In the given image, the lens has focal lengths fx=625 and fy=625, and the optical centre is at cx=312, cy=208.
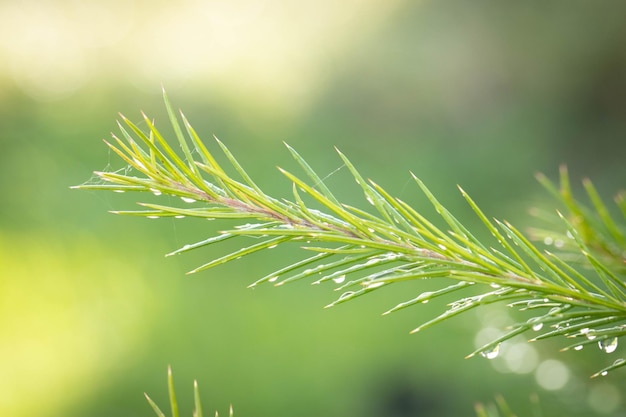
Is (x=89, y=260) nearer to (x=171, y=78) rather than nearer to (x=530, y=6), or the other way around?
(x=171, y=78)

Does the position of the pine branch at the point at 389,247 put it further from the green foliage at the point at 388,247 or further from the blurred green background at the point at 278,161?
the blurred green background at the point at 278,161

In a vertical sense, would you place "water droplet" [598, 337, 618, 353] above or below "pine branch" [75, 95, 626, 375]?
below

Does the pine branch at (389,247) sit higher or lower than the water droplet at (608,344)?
higher

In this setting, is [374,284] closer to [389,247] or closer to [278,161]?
[389,247]

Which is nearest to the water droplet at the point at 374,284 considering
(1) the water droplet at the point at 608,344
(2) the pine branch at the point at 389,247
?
(2) the pine branch at the point at 389,247

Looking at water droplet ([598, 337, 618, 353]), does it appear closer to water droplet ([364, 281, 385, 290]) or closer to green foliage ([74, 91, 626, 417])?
green foliage ([74, 91, 626, 417])

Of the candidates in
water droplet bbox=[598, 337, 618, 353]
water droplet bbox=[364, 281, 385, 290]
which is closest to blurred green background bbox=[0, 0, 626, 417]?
water droplet bbox=[598, 337, 618, 353]

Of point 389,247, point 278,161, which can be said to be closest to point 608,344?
point 389,247

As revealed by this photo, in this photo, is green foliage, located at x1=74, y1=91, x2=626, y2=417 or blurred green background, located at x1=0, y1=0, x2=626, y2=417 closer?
green foliage, located at x1=74, y1=91, x2=626, y2=417

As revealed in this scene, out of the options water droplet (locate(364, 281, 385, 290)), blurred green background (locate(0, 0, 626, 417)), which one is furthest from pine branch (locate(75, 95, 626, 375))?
blurred green background (locate(0, 0, 626, 417))
